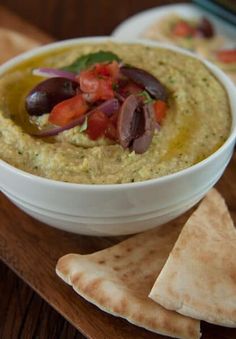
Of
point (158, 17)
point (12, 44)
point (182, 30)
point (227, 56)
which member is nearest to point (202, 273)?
point (12, 44)

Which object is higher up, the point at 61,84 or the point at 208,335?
the point at 61,84

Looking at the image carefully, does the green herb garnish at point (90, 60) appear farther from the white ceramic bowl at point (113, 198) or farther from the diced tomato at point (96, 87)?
the white ceramic bowl at point (113, 198)

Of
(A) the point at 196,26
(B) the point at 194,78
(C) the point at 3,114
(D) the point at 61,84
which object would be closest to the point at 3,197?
(C) the point at 3,114

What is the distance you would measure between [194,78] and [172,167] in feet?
1.72

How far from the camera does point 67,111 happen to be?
221 cm

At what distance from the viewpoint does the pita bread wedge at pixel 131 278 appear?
6.26 ft

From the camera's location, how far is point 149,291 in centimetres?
203

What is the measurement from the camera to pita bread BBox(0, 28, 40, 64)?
3.10 metres

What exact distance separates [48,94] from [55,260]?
0.57 metres

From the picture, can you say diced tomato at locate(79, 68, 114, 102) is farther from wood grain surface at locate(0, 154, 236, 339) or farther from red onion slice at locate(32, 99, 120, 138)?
wood grain surface at locate(0, 154, 236, 339)

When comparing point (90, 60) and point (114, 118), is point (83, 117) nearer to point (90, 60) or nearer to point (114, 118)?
point (114, 118)

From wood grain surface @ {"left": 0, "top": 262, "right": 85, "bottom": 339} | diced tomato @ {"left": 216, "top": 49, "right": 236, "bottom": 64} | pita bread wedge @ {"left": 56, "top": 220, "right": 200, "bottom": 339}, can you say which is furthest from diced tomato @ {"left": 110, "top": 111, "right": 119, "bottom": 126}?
diced tomato @ {"left": 216, "top": 49, "right": 236, "bottom": 64}

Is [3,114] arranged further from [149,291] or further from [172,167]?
[149,291]

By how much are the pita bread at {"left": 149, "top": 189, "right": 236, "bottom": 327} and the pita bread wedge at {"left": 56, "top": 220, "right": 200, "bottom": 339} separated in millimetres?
44
